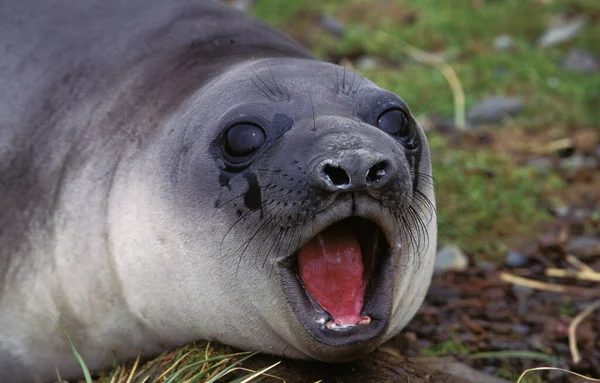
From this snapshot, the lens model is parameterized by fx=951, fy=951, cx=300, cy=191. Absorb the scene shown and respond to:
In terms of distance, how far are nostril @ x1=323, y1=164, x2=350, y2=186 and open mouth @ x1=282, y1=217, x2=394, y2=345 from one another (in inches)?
9.6

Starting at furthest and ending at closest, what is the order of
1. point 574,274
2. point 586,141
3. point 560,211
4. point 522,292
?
1. point 586,141
2. point 560,211
3. point 574,274
4. point 522,292

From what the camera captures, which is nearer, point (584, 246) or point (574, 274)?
point (574, 274)

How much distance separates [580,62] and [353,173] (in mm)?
5763

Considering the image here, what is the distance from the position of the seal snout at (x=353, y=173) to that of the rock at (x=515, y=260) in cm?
246

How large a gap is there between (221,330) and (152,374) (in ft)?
1.01

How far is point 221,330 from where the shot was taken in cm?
336

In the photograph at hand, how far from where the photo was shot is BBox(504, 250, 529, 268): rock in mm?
5180

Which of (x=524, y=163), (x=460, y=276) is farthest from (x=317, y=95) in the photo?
(x=524, y=163)

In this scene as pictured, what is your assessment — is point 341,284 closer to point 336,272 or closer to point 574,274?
point 336,272

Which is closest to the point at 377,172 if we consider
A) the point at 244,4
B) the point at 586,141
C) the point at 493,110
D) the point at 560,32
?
the point at 586,141

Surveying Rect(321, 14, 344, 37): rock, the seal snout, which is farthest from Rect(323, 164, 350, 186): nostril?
Rect(321, 14, 344, 37): rock

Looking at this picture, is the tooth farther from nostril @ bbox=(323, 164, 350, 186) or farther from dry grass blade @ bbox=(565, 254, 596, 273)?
dry grass blade @ bbox=(565, 254, 596, 273)

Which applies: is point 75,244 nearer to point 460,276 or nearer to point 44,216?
point 44,216

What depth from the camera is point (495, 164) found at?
646cm
